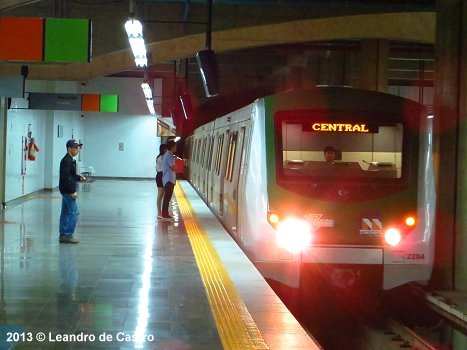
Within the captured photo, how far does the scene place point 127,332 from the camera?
18.1ft

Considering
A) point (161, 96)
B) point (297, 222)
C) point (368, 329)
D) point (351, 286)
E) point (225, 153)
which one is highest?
point (161, 96)

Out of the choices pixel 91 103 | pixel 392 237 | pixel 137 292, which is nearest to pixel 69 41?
pixel 137 292

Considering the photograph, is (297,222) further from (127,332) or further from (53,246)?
(53,246)

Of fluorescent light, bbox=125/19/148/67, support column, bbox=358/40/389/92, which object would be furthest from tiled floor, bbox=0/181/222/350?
support column, bbox=358/40/389/92

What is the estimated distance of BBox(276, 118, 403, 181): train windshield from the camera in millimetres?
8359

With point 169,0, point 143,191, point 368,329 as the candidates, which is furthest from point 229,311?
point 143,191

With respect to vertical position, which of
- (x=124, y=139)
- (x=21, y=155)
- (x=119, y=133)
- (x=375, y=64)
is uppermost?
(x=375, y=64)

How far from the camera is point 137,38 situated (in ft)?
36.8

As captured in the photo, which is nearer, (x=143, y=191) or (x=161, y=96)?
(x=143, y=191)

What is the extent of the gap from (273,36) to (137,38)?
484cm

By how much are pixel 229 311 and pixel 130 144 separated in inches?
929

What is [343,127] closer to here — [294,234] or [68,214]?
[294,234]

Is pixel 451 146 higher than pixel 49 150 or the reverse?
higher

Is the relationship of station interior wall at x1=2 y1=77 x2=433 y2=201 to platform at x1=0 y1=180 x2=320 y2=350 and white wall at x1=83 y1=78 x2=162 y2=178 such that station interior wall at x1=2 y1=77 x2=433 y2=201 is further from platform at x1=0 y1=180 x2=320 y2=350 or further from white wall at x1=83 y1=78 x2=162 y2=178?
platform at x1=0 y1=180 x2=320 y2=350
